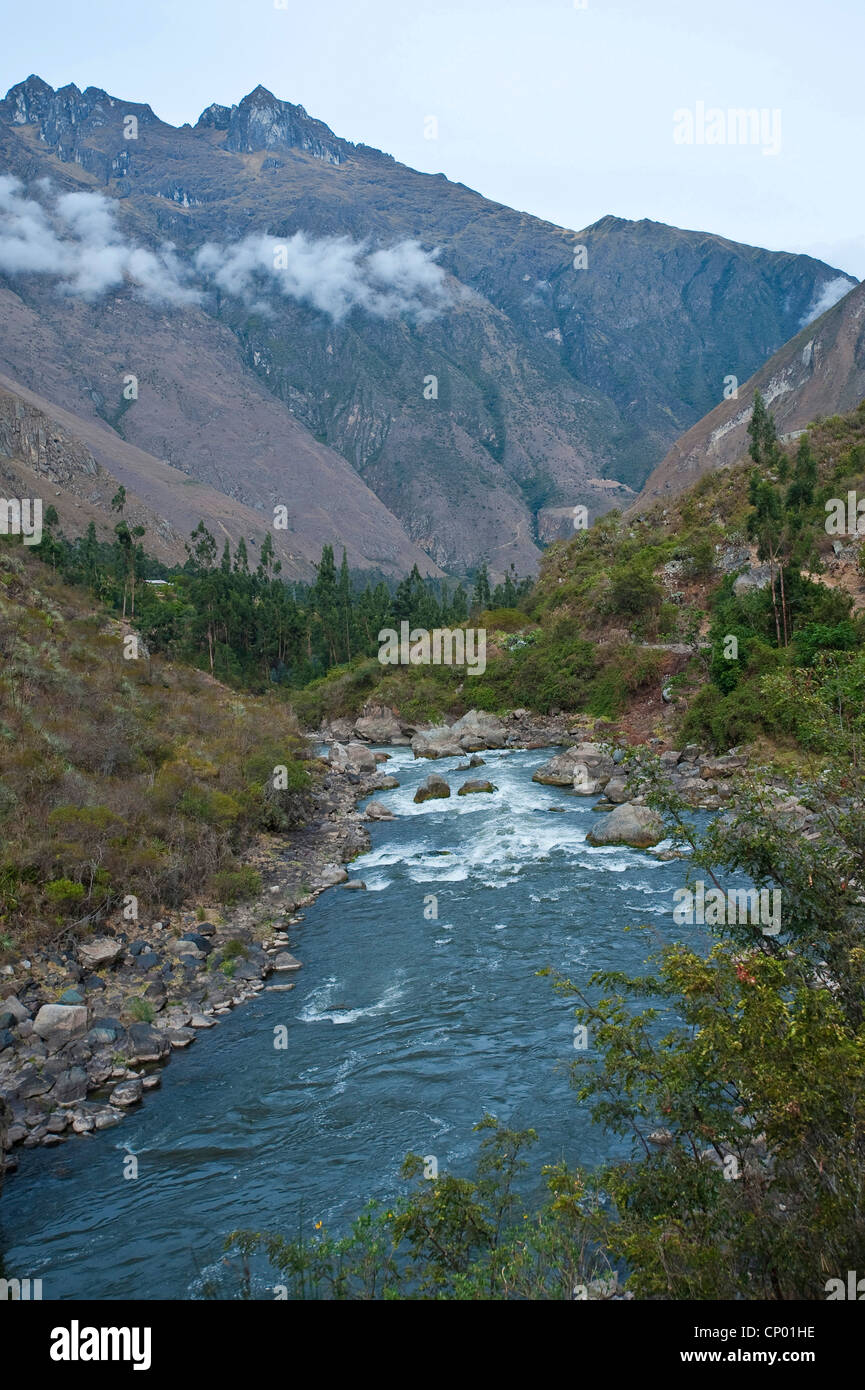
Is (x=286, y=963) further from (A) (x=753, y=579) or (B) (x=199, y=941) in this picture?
(A) (x=753, y=579)

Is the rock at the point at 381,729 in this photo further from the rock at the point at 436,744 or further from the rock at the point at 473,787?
the rock at the point at 473,787

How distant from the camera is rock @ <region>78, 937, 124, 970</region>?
15.9 m

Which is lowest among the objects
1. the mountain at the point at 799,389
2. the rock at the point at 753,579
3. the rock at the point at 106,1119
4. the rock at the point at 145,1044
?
the rock at the point at 106,1119

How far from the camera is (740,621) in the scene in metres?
37.1

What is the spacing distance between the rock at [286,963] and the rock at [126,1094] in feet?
15.7

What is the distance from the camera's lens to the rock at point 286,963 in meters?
17.4

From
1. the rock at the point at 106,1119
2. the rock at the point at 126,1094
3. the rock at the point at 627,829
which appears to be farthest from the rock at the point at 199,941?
the rock at the point at 627,829

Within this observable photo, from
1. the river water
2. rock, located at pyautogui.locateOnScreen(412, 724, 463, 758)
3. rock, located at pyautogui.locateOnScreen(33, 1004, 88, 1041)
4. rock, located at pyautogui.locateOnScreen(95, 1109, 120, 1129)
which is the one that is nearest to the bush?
the river water

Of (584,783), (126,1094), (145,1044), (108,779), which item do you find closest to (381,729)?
(584,783)

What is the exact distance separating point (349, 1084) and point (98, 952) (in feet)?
20.1

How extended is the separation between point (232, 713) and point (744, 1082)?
3037 cm

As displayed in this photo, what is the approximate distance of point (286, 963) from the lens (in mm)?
17484

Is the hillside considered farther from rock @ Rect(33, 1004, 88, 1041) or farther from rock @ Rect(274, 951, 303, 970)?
rock @ Rect(33, 1004, 88, 1041)
